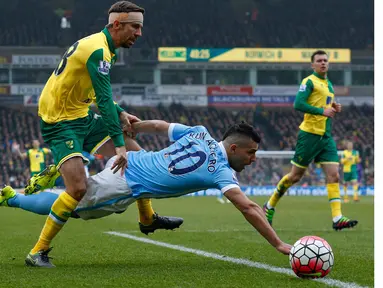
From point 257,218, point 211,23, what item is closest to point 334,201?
point 257,218

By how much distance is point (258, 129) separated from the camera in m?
44.6

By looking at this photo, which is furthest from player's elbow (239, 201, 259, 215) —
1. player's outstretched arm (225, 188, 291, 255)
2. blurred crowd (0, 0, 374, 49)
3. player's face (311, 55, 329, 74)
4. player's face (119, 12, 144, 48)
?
blurred crowd (0, 0, 374, 49)

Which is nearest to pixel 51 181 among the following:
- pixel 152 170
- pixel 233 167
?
pixel 152 170

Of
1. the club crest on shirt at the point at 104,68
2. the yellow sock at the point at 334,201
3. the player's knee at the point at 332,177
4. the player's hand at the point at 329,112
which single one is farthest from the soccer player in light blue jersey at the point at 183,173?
the player's knee at the point at 332,177

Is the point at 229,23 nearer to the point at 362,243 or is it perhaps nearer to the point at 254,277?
the point at 362,243

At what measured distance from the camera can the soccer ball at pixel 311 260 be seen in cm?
523

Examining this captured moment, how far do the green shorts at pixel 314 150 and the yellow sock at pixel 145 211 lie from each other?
4031 mm

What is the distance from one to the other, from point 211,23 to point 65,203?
4331 centimetres

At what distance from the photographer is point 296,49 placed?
4894 centimetres

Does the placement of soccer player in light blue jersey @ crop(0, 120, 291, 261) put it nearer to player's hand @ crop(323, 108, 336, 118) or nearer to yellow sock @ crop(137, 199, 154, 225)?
yellow sock @ crop(137, 199, 154, 225)

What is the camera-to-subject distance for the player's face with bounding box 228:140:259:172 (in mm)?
5891
